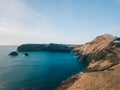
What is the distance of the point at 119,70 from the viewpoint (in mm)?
60469

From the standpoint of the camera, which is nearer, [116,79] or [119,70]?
[116,79]

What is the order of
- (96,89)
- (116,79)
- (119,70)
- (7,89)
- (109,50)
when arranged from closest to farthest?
(96,89) < (116,79) < (7,89) < (119,70) < (109,50)

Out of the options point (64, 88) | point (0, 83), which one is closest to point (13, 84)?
point (0, 83)

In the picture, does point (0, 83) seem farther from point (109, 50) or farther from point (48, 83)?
point (109, 50)

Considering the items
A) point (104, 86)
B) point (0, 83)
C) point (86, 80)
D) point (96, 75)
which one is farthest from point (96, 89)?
point (0, 83)

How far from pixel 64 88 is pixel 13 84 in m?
20.5

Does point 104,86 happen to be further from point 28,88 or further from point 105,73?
point 28,88

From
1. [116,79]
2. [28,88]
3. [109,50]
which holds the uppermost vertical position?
[109,50]

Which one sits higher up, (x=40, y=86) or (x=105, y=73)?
(x=105, y=73)

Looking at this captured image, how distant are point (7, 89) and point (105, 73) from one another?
33265mm

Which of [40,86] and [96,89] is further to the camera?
[40,86]

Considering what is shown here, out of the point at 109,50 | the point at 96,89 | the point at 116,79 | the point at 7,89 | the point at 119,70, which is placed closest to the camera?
the point at 96,89

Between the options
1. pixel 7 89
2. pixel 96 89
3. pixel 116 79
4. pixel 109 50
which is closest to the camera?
pixel 96 89

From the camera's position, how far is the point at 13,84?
2427 inches
